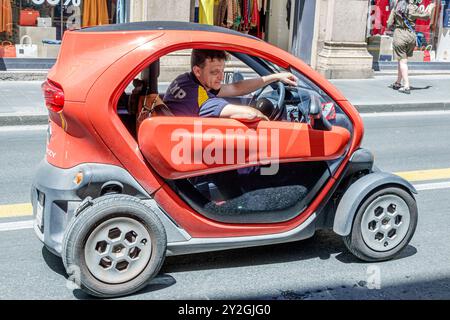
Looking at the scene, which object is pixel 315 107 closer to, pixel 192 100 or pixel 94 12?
pixel 192 100

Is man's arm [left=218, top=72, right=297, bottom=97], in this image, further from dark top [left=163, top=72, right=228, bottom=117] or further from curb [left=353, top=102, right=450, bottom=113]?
curb [left=353, top=102, right=450, bottom=113]

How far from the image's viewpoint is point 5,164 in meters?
7.42

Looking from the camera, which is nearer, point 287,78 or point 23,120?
point 287,78

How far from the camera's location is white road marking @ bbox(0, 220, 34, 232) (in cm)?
539

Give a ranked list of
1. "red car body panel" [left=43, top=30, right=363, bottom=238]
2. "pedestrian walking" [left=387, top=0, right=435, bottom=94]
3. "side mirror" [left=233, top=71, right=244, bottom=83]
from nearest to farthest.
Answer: "red car body panel" [left=43, top=30, right=363, bottom=238] < "side mirror" [left=233, top=71, right=244, bottom=83] < "pedestrian walking" [left=387, top=0, right=435, bottom=94]

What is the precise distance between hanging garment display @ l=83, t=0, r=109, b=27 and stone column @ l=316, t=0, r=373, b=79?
4632mm

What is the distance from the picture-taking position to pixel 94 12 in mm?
13609

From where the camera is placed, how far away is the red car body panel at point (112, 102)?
13.6 feet

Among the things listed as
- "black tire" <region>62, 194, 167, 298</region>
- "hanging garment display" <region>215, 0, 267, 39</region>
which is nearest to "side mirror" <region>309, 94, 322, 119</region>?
"black tire" <region>62, 194, 167, 298</region>

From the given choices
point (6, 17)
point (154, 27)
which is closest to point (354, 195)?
point (154, 27)

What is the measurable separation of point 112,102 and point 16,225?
1.82 meters

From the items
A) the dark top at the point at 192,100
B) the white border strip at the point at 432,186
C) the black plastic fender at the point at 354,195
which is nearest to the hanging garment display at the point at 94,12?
the white border strip at the point at 432,186

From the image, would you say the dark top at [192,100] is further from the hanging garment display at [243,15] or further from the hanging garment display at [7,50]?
the hanging garment display at [243,15]
